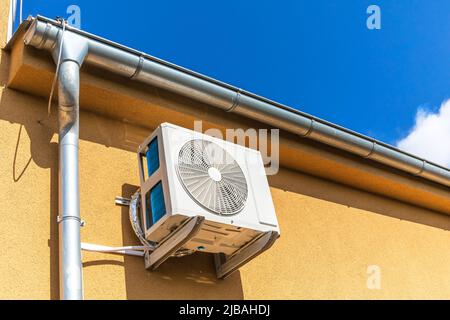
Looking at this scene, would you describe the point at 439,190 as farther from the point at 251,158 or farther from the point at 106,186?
the point at 106,186

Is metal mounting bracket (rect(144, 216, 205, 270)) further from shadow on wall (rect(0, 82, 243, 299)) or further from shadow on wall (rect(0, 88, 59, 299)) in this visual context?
shadow on wall (rect(0, 88, 59, 299))

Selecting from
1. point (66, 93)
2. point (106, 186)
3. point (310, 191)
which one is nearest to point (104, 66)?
point (66, 93)

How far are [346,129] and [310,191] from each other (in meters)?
0.55

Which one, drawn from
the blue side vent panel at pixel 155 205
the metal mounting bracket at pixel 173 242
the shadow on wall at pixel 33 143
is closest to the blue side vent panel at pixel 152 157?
the blue side vent panel at pixel 155 205

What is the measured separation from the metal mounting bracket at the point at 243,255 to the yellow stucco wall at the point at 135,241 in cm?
7

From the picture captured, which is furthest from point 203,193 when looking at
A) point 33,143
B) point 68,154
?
point 33,143

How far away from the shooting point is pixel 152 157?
4219 millimetres

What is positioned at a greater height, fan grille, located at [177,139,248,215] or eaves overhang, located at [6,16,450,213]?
eaves overhang, located at [6,16,450,213]

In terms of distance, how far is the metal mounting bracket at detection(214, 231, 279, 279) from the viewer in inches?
166

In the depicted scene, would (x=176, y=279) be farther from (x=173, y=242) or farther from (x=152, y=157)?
(x=152, y=157)

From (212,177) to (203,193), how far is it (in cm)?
15

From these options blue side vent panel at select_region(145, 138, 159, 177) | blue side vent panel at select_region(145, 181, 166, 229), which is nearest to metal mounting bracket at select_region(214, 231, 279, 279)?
blue side vent panel at select_region(145, 181, 166, 229)

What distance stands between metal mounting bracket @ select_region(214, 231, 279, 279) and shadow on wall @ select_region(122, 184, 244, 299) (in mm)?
62
